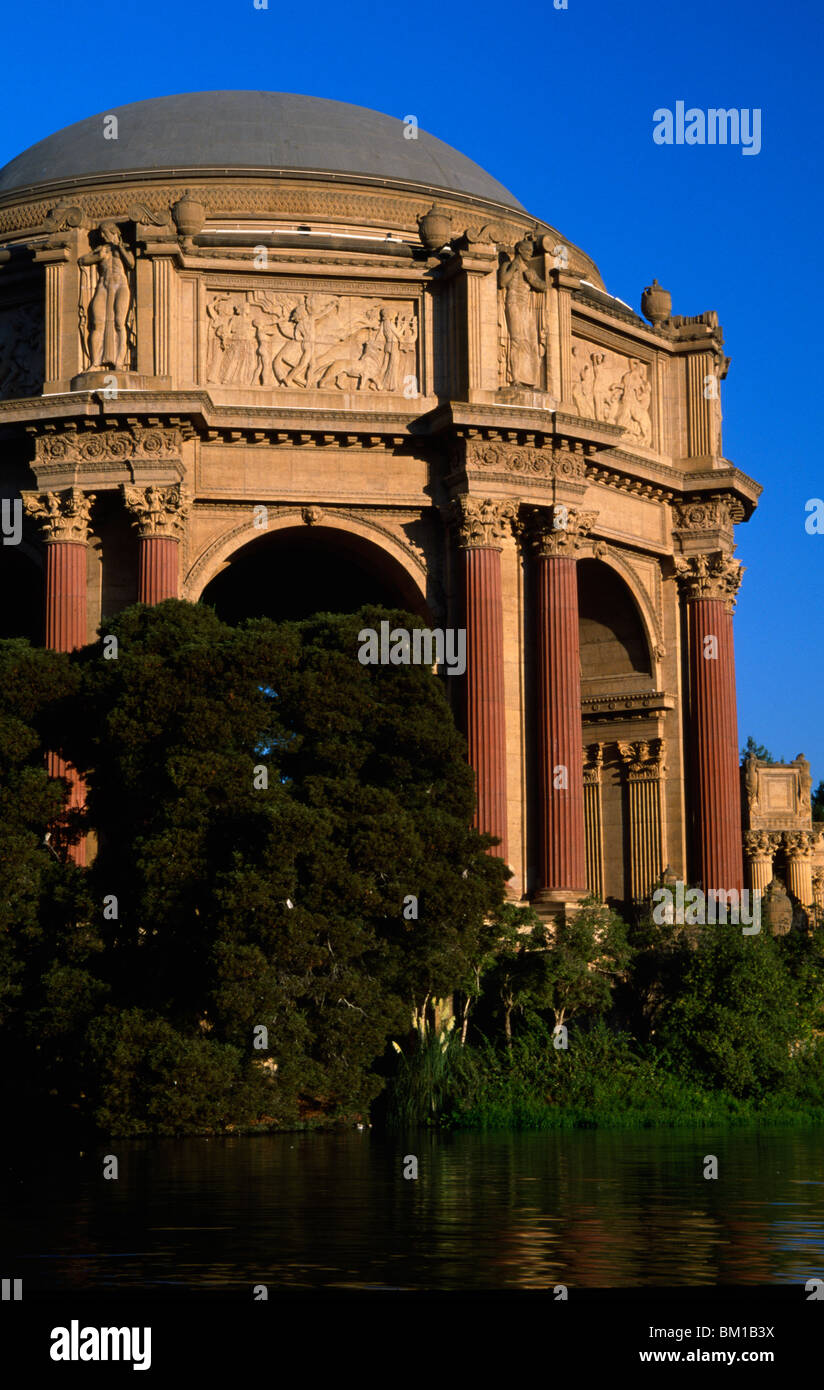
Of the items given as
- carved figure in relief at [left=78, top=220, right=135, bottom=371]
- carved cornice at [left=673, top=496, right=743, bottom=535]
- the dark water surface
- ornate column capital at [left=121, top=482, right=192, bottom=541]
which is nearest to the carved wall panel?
carved figure in relief at [left=78, top=220, right=135, bottom=371]

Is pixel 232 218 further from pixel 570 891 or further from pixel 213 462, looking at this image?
pixel 570 891

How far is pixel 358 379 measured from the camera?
162ft

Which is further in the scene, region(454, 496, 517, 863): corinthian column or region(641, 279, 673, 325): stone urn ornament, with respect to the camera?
region(641, 279, 673, 325): stone urn ornament

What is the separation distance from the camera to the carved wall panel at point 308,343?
49000 millimetres

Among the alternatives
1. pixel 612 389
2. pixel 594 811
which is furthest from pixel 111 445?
pixel 594 811

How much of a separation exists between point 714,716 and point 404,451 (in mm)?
11392

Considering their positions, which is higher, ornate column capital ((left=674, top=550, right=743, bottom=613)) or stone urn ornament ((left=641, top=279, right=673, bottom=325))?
stone urn ornament ((left=641, top=279, right=673, bottom=325))

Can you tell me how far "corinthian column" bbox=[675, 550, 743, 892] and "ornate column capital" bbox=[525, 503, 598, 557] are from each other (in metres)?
6.57

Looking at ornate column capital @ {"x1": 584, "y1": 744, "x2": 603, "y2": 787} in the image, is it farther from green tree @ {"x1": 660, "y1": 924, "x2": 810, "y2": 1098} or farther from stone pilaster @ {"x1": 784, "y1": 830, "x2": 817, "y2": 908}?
green tree @ {"x1": 660, "y1": 924, "x2": 810, "y2": 1098}

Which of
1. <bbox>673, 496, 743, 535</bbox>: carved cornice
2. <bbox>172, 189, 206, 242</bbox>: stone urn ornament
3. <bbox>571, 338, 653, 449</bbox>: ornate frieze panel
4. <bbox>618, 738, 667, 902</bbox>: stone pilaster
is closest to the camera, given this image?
<bbox>172, 189, 206, 242</bbox>: stone urn ornament

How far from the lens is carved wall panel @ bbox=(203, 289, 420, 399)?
49.0 metres

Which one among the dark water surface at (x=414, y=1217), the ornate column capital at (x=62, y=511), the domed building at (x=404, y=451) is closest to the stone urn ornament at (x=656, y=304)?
the domed building at (x=404, y=451)

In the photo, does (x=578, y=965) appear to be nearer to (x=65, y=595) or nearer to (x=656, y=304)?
(x=65, y=595)

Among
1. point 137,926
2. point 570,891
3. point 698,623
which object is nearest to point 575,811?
point 570,891
